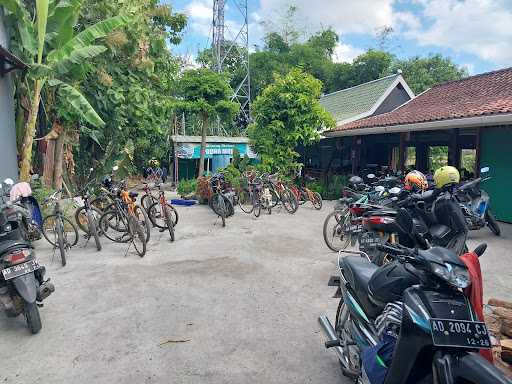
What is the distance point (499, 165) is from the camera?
880 centimetres

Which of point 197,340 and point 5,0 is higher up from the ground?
point 5,0

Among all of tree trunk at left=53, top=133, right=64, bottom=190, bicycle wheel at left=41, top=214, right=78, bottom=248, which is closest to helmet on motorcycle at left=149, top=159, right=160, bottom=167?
tree trunk at left=53, top=133, right=64, bottom=190

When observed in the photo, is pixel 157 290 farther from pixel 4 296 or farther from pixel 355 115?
pixel 355 115

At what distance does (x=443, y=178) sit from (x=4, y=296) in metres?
4.63

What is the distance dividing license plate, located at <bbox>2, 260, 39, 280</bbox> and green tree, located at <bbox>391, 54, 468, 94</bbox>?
88.0 feet

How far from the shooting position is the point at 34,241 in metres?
6.94

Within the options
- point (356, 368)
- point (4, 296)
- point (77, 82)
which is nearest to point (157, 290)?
point (4, 296)

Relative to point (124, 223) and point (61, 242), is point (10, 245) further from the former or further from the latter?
point (124, 223)

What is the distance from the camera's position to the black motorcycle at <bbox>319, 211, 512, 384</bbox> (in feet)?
5.26

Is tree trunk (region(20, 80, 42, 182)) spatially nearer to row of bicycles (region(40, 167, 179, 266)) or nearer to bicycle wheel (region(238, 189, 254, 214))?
row of bicycles (region(40, 167, 179, 266))

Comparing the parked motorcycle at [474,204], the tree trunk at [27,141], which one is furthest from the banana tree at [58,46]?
the parked motorcycle at [474,204]

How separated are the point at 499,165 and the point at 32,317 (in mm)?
9455

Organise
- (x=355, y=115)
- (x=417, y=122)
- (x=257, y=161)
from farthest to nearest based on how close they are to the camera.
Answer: (x=355, y=115) < (x=257, y=161) < (x=417, y=122)

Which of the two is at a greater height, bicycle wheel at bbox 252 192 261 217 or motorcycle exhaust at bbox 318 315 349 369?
bicycle wheel at bbox 252 192 261 217
